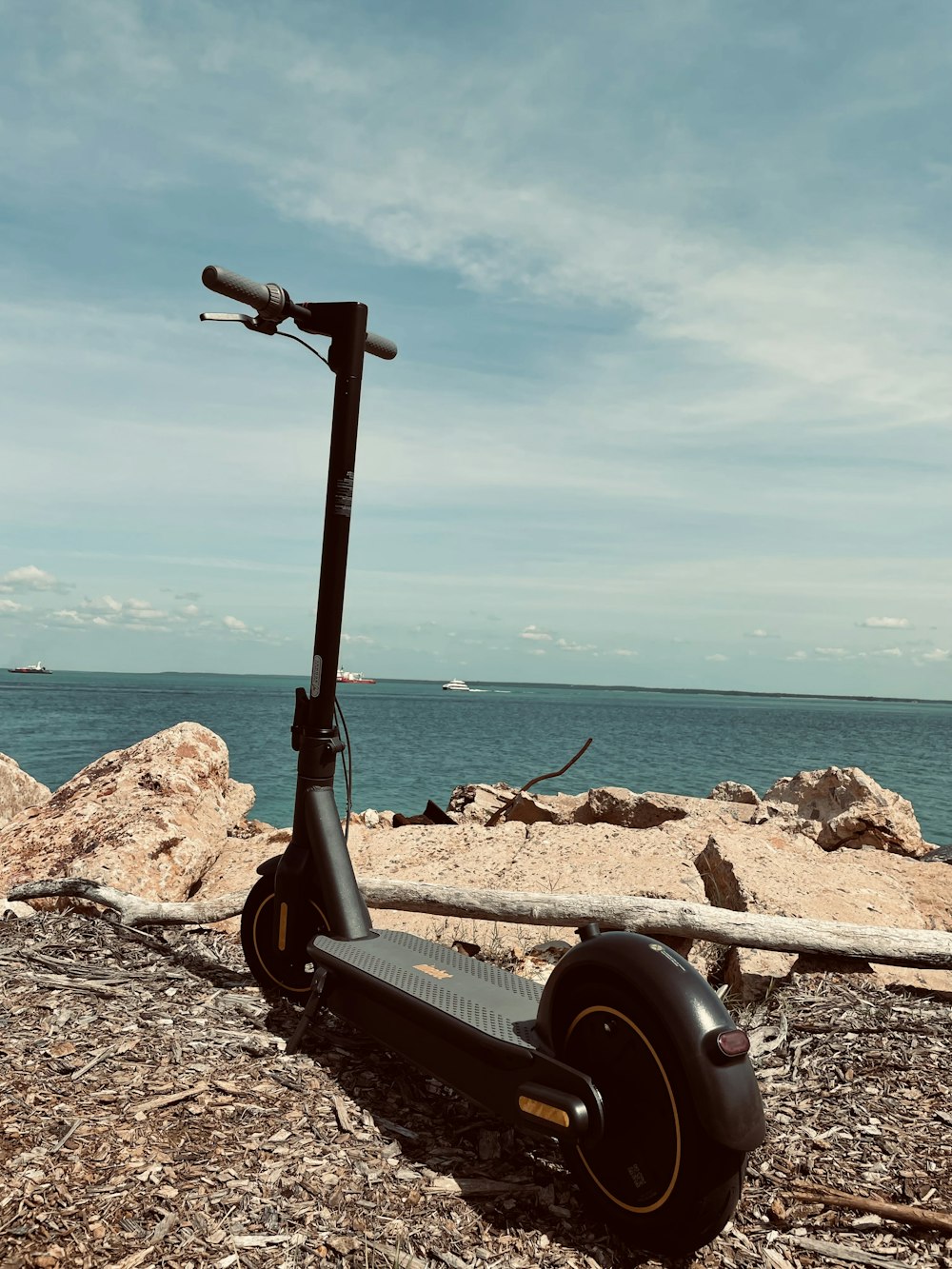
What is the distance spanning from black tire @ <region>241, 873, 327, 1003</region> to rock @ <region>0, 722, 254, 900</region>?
2.12m

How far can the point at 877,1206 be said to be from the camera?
2.80 m

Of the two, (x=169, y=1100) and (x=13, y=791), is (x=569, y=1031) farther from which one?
(x=13, y=791)

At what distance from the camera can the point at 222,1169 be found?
288 centimetres

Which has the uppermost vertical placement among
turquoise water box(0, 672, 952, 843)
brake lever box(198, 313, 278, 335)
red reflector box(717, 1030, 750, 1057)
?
brake lever box(198, 313, 278, 335)

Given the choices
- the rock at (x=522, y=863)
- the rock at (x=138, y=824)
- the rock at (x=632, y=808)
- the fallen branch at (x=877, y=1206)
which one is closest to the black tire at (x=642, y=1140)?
the fallen branch at (x=877, y=1206)

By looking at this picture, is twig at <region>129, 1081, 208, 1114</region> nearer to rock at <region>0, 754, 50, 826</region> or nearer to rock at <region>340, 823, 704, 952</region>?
rock at <region>340, 823, 704, 952</region>

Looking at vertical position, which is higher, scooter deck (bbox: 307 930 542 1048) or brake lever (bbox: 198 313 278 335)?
brake lever (bbox: 198 313 278 335)

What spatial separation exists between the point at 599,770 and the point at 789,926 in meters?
30.8

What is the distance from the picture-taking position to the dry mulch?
103 inches


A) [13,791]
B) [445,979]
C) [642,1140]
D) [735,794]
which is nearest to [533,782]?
[445,979]

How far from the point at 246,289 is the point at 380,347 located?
2.56ft

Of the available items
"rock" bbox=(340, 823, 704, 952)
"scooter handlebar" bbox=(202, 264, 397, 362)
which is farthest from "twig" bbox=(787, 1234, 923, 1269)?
"scooter handlebar" bbox=(202, 264, 397, 362)

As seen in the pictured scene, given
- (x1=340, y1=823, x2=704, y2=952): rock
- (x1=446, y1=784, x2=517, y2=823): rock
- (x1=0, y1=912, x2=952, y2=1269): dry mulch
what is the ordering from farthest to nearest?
(x1=446, y1=784, x2=517, y2=823): rock → (x1=340, y1=823, x2=704, y2=952): rock → (x1=0, y1=912, x2=952, y2=1269): dry mulch

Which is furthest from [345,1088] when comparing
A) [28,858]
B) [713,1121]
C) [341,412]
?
[28,858]
